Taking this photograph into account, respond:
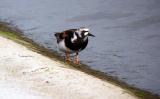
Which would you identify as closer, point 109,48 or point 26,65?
point 26,65

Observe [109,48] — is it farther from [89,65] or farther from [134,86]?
[134,86]

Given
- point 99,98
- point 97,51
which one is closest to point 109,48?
point 97,51

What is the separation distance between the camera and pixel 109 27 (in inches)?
715

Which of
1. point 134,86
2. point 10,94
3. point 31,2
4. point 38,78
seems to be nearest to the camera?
point 10,94

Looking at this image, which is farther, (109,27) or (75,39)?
(109,27)

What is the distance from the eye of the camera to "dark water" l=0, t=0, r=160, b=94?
14.2m

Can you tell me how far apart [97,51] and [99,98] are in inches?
245

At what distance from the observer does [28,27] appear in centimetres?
1909

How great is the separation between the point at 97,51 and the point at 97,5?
5.82m

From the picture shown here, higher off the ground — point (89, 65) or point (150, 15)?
point (150, 15)

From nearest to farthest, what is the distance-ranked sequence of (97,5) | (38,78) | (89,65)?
(38,78)
(89,65)
(97,5)

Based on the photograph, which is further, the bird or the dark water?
the dark water

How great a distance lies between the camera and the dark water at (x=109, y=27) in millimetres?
14156

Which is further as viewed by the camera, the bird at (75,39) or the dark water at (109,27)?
the dark water at (109,27)
